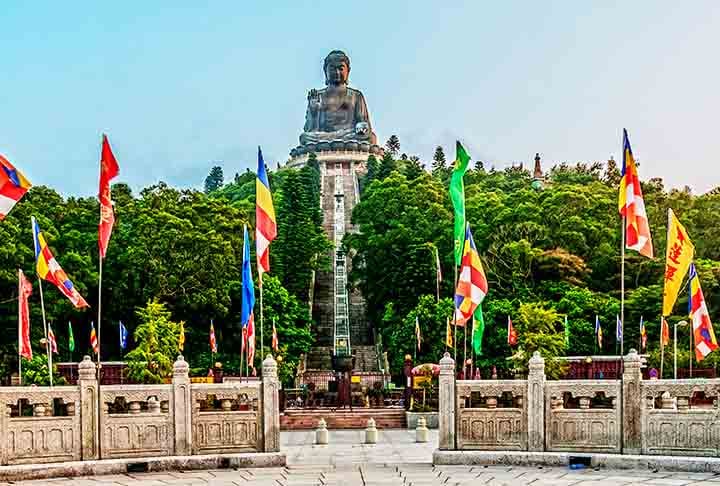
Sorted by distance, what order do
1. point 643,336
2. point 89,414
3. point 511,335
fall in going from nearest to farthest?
point 89,414
point 511,335
point 643,336

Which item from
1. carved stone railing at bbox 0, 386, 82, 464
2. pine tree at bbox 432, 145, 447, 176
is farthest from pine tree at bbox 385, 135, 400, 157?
carved stone railing at bbox 0, 386, 82, 464

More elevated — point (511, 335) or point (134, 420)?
point (511, 335)

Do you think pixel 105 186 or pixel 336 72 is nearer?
pixel 105 186

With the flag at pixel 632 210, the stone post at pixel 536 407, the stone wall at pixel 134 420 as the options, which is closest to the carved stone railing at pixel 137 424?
the stone wall at pixel 134 420

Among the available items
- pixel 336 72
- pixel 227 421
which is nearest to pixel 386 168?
pixel 336 72

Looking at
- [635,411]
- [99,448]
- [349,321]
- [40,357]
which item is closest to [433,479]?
[635,411]

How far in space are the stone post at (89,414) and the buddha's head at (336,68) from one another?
76.5 m

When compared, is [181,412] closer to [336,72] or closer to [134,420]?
[134,420]

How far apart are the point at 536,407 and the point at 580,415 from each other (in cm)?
78

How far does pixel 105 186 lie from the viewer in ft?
60.4

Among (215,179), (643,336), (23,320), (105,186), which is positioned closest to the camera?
(105,186)

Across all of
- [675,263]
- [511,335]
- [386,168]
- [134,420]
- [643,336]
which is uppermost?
[386,168]

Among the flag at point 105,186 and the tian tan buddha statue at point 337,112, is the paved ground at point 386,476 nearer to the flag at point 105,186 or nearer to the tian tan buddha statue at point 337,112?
the flag at point 105,186

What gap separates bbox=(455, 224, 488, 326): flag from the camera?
20141 mm
